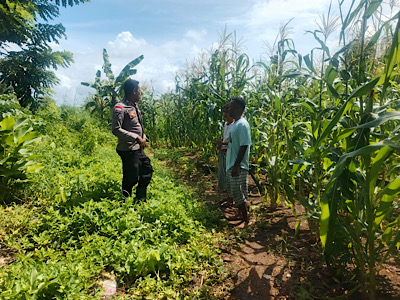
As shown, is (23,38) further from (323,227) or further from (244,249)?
(323,227)

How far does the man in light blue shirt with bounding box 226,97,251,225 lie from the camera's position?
11.6 feet

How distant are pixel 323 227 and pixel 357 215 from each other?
54 centimetres

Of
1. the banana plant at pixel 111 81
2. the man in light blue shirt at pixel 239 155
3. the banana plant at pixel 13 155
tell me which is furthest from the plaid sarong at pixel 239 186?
the banana plant at pixel 111 81

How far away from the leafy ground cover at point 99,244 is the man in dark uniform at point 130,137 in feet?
1.36

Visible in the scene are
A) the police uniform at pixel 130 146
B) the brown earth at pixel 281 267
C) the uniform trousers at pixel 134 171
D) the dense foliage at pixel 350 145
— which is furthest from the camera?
the uniform trousers at pixel 134 171

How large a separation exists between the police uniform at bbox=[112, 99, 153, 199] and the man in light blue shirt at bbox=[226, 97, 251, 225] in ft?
4.36

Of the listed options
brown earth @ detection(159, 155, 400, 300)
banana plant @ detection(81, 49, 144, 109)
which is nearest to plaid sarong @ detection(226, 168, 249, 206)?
brown earth @ detection(159, 155, 400, 300)

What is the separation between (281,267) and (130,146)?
8.03ft

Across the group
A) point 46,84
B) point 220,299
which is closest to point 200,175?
point 220,299

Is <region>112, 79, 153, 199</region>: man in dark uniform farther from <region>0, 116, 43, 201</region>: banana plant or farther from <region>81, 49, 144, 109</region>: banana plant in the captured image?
<region>81, 49, 144, 109</region>: banana plant

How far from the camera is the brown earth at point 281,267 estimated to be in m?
2.32

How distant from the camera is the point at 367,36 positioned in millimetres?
3047

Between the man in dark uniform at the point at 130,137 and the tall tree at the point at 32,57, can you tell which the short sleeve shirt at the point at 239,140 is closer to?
the man in dark uniform at the point at 130,137

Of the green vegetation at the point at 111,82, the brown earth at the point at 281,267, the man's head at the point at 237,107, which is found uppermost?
the green vegetation at the point at 111,82
